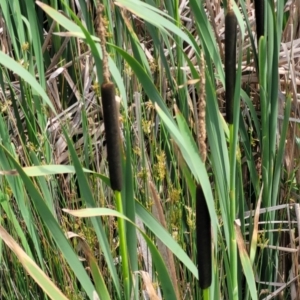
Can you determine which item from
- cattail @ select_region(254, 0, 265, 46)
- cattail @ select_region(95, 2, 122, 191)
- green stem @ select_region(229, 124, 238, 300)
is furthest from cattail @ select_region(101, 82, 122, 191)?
cattail @ select_region(254, 0, 265, 46)

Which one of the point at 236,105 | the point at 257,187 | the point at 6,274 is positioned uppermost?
the point at 236,105

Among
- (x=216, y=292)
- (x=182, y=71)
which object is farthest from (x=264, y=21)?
(x=216, y=292)

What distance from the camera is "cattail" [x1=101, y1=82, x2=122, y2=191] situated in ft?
2.10

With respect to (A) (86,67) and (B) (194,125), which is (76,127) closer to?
(A) (86,67)

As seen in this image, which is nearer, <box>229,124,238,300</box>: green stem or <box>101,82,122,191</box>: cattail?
<box>101,82,122,191</box>: cattail

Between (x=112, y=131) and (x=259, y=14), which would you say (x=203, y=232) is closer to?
(x=112, y=131)

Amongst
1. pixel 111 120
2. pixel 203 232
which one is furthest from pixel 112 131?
pixel 203 232

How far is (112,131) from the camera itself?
0.66 metres

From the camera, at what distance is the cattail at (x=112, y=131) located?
641 millimetres

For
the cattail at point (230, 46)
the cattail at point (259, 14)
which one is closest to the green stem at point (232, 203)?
the cattail at point (230, 46)

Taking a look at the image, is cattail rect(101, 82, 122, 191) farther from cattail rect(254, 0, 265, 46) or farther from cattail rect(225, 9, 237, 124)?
Answer: cattail rect(254, 0, 265, 46)

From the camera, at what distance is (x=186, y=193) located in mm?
1168

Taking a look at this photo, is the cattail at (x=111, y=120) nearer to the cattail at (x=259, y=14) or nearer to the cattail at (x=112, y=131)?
the cattail at (x=112, y=131)

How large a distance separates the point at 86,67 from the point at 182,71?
44cm
